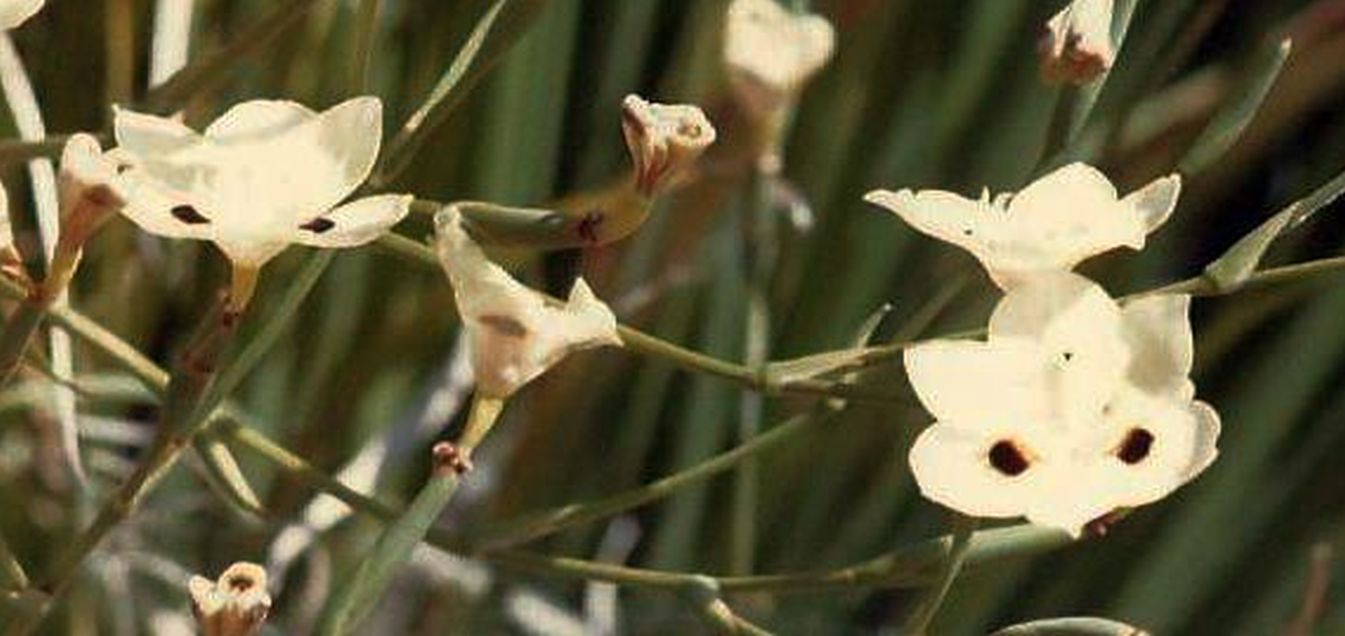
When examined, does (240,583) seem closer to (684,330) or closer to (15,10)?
(15,10)

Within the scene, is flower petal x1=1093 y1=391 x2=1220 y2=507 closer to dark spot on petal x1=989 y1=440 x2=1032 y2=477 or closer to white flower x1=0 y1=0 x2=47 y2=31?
dark spot on petal x1=989 y1=440 x2=1032 y2=477

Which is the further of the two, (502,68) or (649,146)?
(502,68)

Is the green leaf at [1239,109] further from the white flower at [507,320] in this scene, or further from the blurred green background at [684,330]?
the blurred green background at [684,330]

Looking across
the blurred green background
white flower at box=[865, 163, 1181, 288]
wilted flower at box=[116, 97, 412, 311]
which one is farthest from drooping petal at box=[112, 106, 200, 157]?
the blurred green background

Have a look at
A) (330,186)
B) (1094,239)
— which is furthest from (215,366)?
(1094,239)

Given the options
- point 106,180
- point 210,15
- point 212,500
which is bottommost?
point 106,180

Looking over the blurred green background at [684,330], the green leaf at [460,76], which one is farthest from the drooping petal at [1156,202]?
the blurred green background at [684,330]

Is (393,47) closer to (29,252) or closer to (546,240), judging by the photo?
(29,252)

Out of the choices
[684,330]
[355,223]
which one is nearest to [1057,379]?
[355,223]
